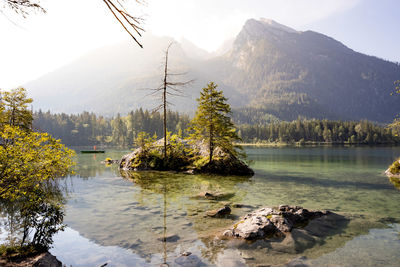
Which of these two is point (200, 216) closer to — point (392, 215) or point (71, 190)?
point (392, 215)

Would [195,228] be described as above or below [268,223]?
below

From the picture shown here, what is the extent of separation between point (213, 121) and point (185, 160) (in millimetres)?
7243

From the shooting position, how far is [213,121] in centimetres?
2778

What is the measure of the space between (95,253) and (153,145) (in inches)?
1006

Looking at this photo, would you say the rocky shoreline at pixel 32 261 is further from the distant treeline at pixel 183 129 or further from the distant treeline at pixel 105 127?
the distant treeline at pixel 183 129

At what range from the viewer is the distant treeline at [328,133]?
156 m

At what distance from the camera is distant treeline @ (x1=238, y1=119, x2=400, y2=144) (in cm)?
15560

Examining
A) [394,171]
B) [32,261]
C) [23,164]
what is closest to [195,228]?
[32,261]

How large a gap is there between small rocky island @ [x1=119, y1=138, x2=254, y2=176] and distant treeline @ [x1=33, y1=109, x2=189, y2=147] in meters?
104

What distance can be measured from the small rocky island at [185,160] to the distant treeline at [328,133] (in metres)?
147

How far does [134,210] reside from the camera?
499 inches

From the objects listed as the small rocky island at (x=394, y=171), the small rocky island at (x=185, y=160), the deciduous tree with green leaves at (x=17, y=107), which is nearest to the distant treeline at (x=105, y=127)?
the small rocky island at (x=185, y=160)

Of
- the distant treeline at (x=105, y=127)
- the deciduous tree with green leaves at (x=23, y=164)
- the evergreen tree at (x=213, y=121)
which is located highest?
the distant treeline at (x=105, y=127)

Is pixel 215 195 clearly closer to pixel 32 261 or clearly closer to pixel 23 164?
pixel 23 164
